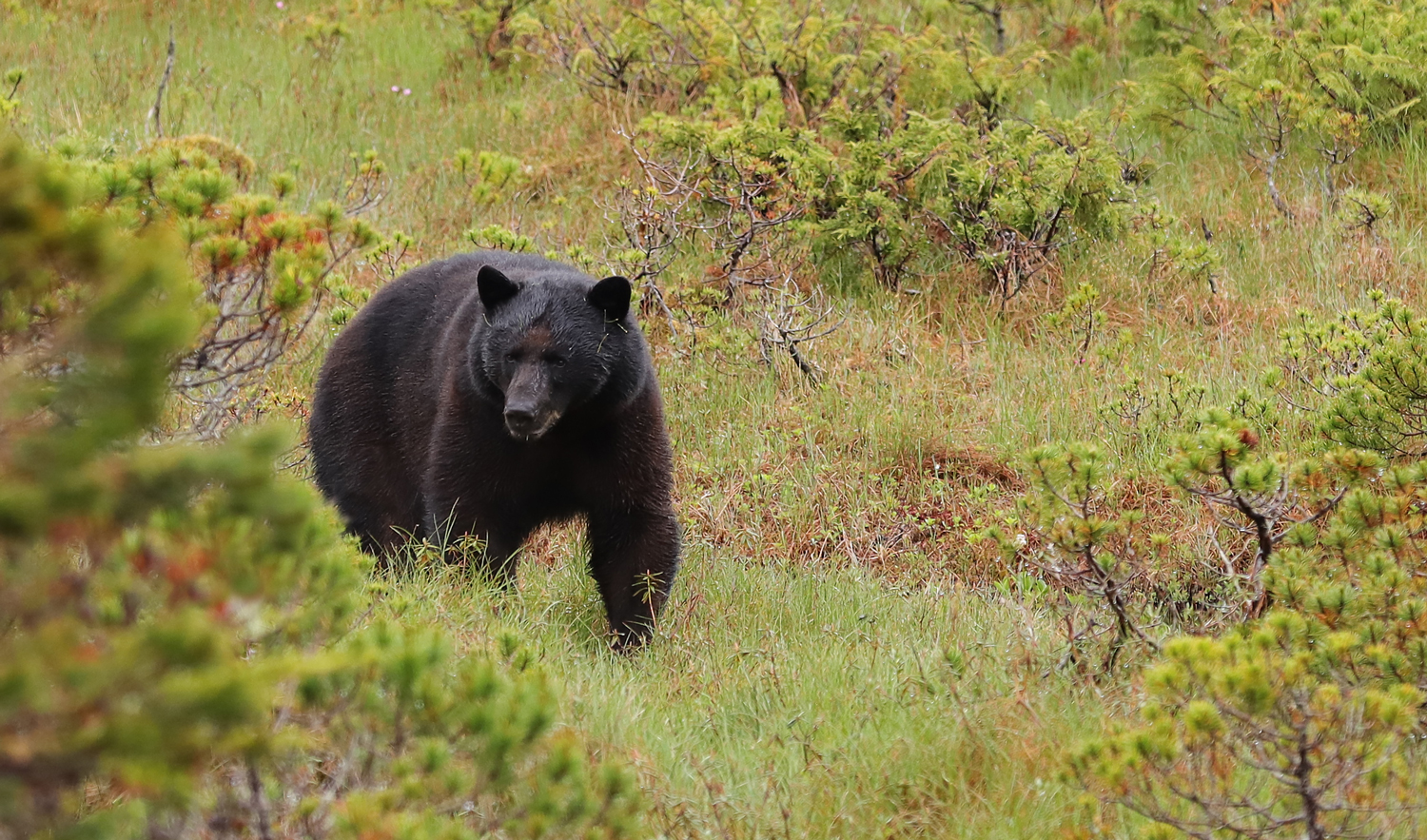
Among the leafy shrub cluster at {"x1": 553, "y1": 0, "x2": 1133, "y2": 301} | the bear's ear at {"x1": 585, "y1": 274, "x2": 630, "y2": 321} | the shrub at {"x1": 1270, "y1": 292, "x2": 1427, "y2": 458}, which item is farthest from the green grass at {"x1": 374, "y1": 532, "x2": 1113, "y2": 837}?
the leafy shrub cluster at {"x1": 553, "y1": 0, "x2": 1133, "y2": 301}

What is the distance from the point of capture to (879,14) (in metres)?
11.8

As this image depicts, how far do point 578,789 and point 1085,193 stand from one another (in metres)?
6.45

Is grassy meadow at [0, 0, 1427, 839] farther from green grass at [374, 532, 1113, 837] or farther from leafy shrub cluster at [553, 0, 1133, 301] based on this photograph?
leafy shrub cluster at [553, 0, 1133, 301]

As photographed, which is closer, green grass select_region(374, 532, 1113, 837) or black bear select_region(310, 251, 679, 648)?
green grass select_region(374, 532, 1113, 837)

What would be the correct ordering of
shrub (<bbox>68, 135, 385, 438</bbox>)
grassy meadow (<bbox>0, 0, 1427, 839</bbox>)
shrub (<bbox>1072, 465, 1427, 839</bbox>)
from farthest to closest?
grassy meadow (<bbox>0, 0, 1427, 839</bbox>) → shrub (<bbox>68, 135, 385, 438</bbox>) → shrub (<bbox>1072, 465, 1427, 839</bbox>)

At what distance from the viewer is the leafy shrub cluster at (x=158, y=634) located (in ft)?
4.96

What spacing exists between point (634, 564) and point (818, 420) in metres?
2.11

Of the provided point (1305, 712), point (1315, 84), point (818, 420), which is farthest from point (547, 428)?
point (1315, 84)

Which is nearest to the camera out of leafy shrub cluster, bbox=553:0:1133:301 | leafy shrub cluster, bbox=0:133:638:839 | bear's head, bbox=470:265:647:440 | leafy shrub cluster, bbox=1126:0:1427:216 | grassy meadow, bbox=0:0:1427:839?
leafy shrub cluster, bbox=0:133:638:839

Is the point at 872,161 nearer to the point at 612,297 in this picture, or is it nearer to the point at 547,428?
the point at 612,297

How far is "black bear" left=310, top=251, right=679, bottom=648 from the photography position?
5031mm

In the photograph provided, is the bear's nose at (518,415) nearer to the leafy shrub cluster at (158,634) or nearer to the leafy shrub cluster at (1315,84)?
the leafy shrub cluster at (158,634)

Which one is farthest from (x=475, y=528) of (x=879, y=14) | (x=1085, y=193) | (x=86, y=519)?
(x=879, y=14)

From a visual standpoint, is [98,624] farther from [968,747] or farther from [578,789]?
[968,747]
